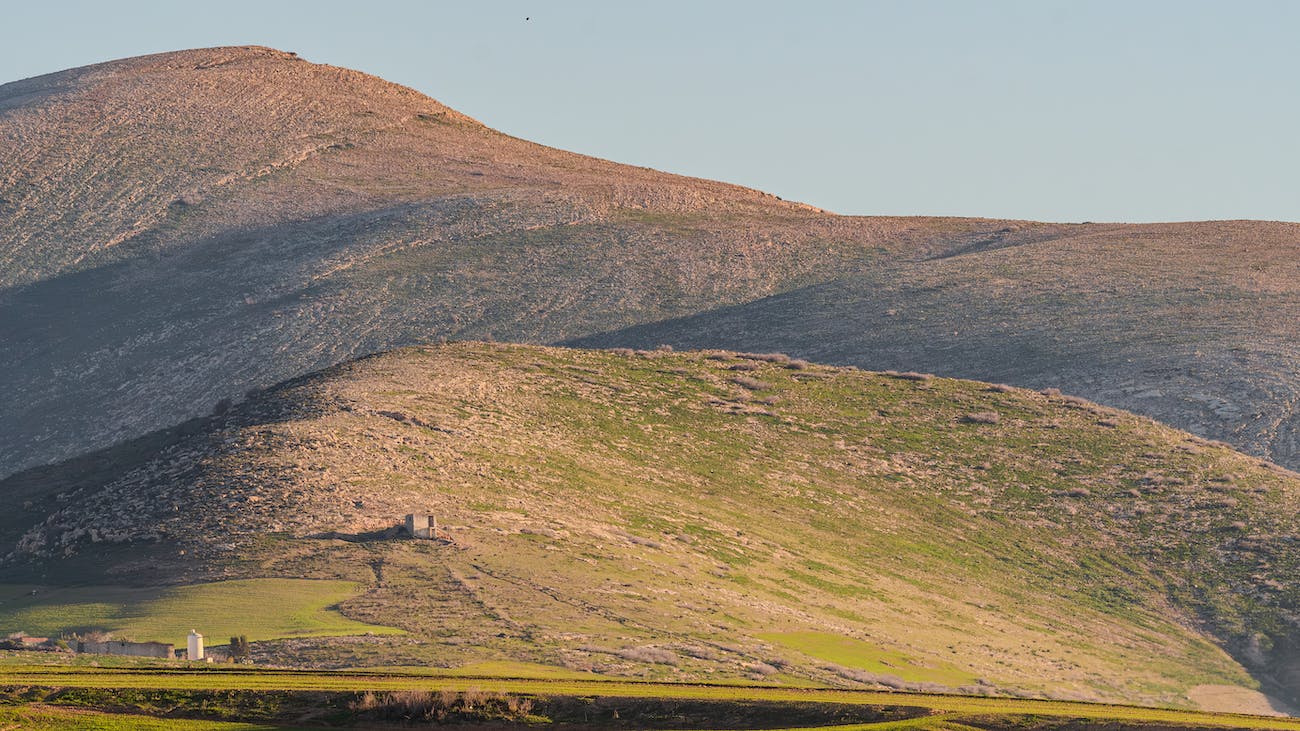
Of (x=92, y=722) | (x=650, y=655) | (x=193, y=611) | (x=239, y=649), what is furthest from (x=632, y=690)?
(x=193, y=611)

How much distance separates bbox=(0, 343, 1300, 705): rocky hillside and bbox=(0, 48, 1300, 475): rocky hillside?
20417 mm

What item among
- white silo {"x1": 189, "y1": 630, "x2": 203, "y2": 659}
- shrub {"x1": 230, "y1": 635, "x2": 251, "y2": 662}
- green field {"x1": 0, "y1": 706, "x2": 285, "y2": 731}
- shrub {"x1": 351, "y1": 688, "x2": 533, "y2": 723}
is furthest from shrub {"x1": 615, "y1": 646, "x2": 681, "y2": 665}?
green field {"x1": 0, "y1": 706, "x2": 285, "y2": 731}

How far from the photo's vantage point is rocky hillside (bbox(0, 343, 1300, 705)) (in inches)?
2148

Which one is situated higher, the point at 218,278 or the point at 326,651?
the point at 218,278

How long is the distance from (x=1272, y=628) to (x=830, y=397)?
28666 mm

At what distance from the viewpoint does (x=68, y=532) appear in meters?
62.8

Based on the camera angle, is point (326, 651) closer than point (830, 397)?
Yes

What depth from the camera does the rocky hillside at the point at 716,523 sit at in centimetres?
5456

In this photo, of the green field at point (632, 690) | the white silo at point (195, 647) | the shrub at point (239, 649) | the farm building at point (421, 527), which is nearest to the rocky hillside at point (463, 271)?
the farm building at point (421, 527)

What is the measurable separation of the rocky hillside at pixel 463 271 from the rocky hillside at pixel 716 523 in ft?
67.0

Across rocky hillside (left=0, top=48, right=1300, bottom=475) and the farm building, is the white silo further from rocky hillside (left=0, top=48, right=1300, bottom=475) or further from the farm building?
rocky hillside (left=0, top=48, right=1300, bottom=475)

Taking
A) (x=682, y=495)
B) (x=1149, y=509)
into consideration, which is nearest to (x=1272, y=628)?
(x=1149, y=509)

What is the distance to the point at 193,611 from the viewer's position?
5172cm

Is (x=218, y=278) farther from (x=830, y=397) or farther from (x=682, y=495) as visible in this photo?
(x=682, y=495)
